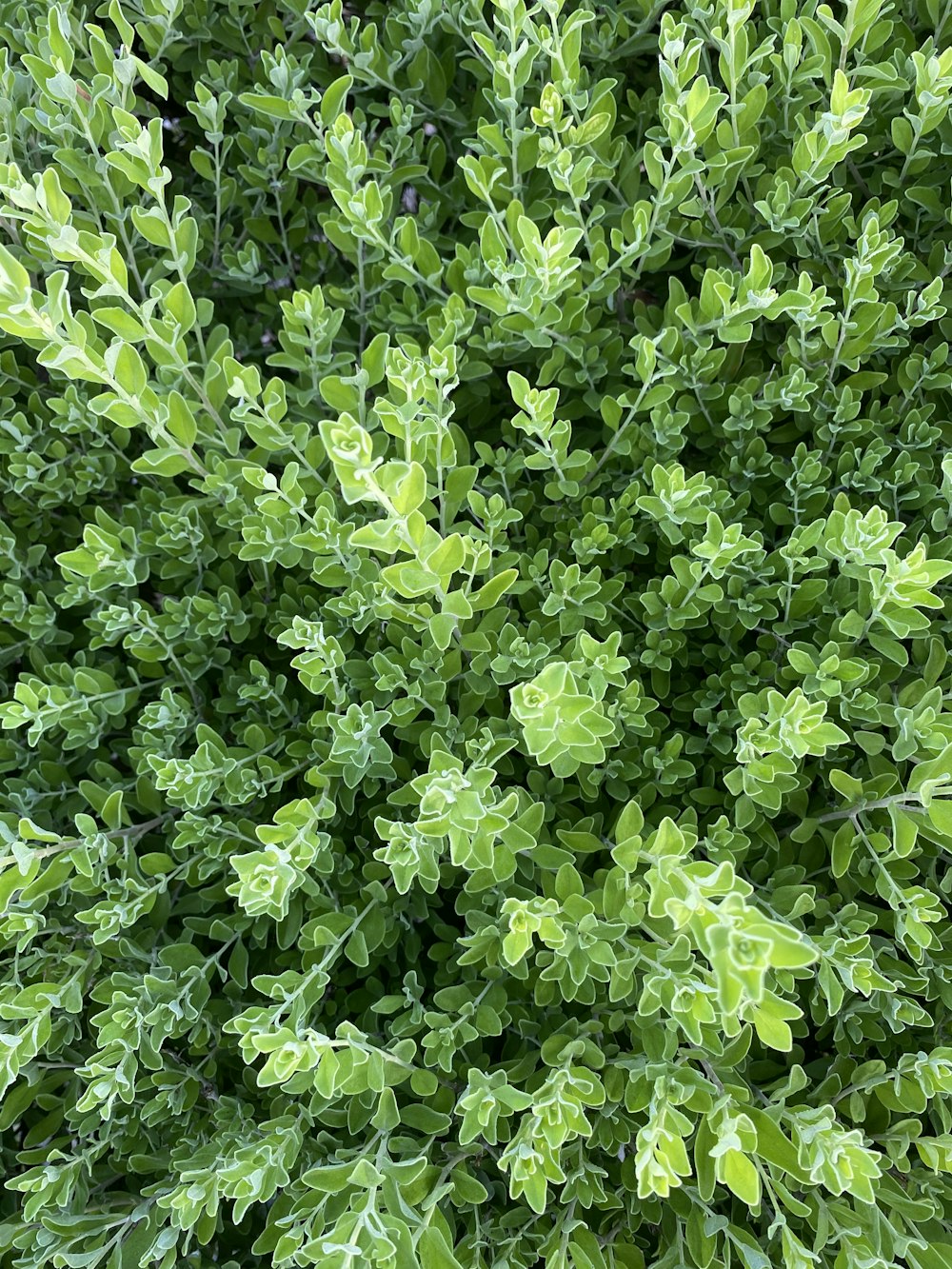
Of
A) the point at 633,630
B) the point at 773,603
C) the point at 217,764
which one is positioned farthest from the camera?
the point at 633,630

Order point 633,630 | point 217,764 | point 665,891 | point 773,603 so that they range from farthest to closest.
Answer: point 633,630 → point 773,603 → point 217,764 → point 665,891

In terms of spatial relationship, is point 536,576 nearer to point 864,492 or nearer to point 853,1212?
point 864,492

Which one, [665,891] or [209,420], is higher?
[209,420]

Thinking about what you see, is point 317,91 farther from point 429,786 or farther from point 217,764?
point 429,786

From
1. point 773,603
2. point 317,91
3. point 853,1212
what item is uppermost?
point 317,91

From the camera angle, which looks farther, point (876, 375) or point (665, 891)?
point (876, 375)

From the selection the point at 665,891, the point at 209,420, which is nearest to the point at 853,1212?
the point at 665,891
